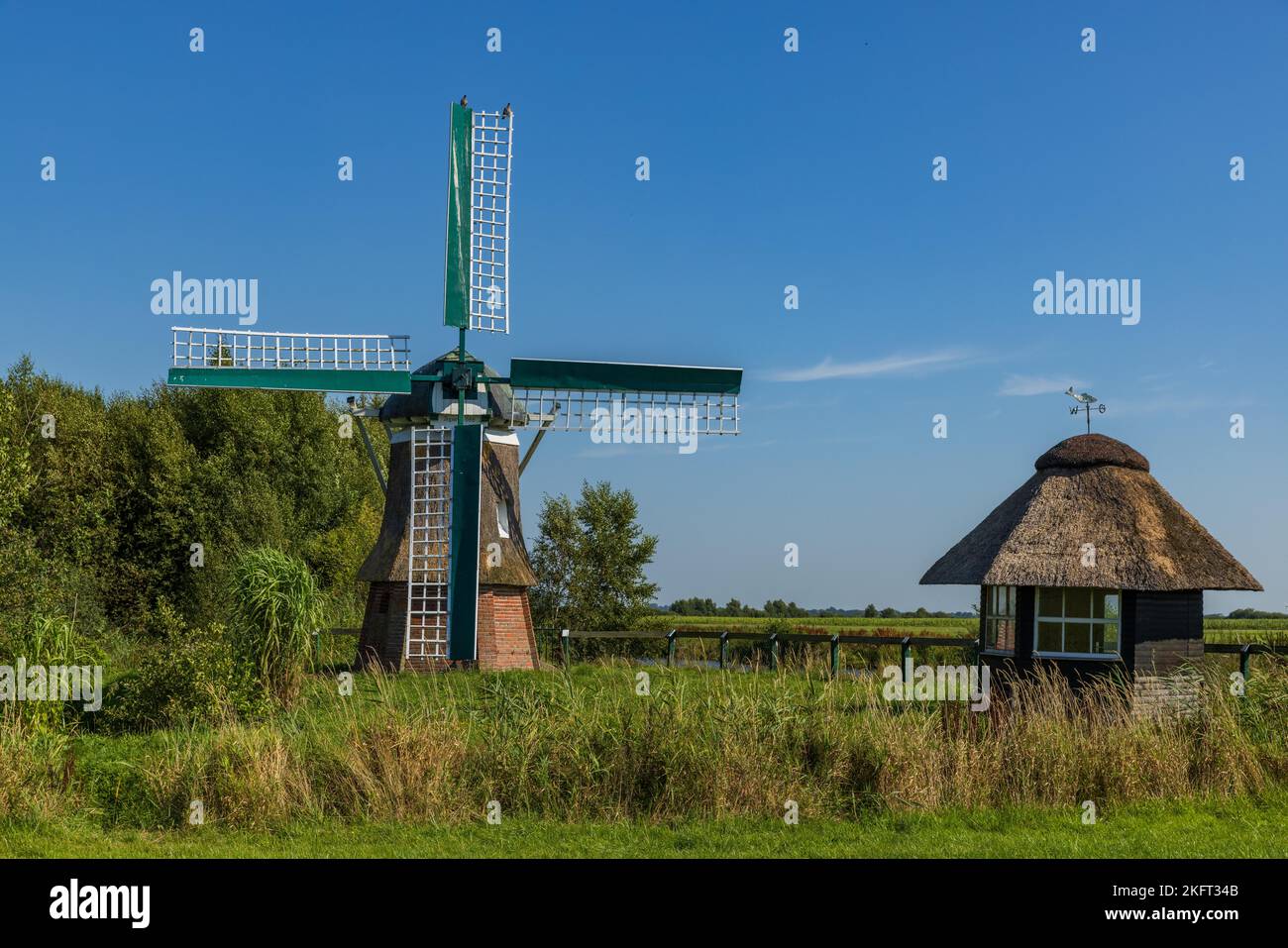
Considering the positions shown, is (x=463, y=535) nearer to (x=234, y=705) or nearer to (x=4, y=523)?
(x=234, y=705)

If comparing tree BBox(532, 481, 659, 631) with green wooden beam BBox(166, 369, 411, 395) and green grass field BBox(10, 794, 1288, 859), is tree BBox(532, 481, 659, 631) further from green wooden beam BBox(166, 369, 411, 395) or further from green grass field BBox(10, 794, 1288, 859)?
green grass field BBox(10, 794, 1288, 859)

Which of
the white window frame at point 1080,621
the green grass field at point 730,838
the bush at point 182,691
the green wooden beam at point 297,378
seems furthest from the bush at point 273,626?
the white window frame at point 1080,621

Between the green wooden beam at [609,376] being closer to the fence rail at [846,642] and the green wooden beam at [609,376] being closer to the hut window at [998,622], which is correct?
the fence rail at [846,642]

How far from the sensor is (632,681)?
16.2 metres

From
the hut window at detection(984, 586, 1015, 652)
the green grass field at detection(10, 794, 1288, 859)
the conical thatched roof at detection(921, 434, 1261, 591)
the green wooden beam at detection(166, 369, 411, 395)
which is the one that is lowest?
the green grass field at detection(10, 794, 1288, 859)

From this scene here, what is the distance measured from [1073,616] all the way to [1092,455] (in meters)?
2.61

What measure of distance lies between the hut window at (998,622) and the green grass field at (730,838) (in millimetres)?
6875

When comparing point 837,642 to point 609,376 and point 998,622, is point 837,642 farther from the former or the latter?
point 609,376

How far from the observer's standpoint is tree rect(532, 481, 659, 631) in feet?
111

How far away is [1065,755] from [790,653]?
35.3 feet

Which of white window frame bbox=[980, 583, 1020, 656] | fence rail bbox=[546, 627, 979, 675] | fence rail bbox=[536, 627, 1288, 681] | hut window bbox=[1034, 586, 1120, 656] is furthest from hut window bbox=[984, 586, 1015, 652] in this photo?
fence rail bbox=[546, 627, 979, 675]

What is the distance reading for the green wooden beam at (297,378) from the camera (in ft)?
67.4

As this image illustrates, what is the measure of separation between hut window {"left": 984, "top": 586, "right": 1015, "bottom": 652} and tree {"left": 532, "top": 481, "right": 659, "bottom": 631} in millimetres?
15814
